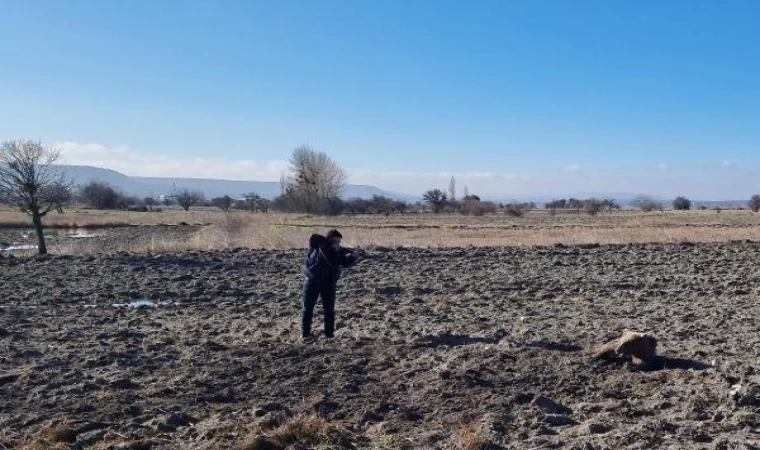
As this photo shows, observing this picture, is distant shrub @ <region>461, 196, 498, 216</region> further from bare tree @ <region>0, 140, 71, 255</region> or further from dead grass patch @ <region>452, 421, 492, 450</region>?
dead grass patch @ <region>452, 421, 492, 450</region>

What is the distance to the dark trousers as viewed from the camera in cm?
933

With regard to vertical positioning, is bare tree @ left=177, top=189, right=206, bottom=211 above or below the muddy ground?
above

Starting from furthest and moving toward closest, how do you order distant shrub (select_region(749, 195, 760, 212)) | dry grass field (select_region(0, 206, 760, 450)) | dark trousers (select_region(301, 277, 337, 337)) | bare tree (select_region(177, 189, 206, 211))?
1. bare tree (select_region(177, 189, 206, 211))
2. distant shrub (select_region(749, 195, 760, 212))
3. dark trousers (select_region(301, 277, 337, 337))
4. dry grass field (select_region(0, 206, 760, 450))

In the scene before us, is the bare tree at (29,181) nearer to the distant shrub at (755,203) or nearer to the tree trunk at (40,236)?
the tree trunk at (40,236)

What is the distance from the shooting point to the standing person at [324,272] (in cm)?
934

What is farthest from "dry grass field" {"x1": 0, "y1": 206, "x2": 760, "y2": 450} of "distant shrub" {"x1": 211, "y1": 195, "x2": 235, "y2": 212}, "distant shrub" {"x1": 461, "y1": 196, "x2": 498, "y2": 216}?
"distant shrub" {"x1": 211, "y1": 195, "x2": 235, "y2": 212}

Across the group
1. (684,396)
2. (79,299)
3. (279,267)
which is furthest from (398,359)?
(279,267)

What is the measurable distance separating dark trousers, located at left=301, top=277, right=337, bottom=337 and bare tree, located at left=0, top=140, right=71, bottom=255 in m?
19.6

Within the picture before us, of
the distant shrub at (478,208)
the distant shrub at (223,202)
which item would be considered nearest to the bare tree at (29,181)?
the distant shrub at (478,208)

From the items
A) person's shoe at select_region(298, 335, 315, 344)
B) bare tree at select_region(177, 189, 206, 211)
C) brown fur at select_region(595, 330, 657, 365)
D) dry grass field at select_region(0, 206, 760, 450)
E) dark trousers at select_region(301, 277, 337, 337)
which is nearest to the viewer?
dry grass field at select_region(0, 206, 760, 450)

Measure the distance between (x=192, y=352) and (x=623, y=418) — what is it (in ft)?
17.5

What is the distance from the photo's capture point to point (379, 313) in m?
11.5

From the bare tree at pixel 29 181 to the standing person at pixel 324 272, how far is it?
64.2ft

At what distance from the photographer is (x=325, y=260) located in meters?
9.39
